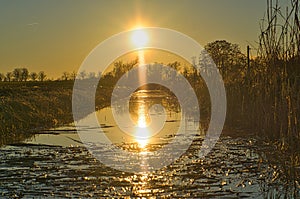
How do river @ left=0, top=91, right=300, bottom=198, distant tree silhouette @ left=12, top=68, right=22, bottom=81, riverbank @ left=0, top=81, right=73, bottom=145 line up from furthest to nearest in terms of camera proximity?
1. distant tree silhouette @ left=12, top=68, right=22, bottom=81
2. riverbank @ left=0, top=81, right=73, bottom=145
3. river @ left=0, top=91, right=300, bottom=198

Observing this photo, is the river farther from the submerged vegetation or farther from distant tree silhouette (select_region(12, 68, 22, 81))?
distant tree silhouette (select_region(12, 68, 22, 81))

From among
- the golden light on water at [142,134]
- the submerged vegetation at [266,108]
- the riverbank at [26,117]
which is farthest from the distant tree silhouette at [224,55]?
the riverbank at [26,117]

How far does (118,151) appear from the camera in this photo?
12.8 meters

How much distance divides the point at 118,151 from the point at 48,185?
422 cm

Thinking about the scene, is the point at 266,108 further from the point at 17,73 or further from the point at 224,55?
the point at 17,73

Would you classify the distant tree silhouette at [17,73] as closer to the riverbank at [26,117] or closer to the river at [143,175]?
the riverbank at [26,117]

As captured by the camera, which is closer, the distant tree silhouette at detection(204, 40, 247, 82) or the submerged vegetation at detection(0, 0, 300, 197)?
the submerged vegetation at detection(0, 0, 300, 197)

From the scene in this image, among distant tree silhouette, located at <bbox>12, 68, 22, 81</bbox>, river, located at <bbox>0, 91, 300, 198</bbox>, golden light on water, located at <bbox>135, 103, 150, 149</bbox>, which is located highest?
distant tree silhouette, located at <bbox>12, 68, 22, 81</bbox>

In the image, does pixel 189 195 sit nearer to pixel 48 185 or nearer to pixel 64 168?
pixel 48 185

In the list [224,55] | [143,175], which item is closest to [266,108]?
[143,175]

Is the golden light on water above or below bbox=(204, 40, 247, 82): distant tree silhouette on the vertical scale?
below

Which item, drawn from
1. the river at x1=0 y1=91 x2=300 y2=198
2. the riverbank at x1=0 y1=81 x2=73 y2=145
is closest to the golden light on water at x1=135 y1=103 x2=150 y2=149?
the river at x1=0 y1=91 x2=300 y2=198

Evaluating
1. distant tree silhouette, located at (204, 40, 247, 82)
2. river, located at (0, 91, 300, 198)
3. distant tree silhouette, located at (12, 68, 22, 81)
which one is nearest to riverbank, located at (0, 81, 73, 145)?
river, located at (0, 91, 300, 198)

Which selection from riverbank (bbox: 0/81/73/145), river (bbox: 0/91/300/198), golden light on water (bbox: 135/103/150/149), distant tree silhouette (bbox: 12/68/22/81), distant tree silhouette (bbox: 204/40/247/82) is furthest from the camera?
distant tree silhouette (bbox: 12/68/22/81)
